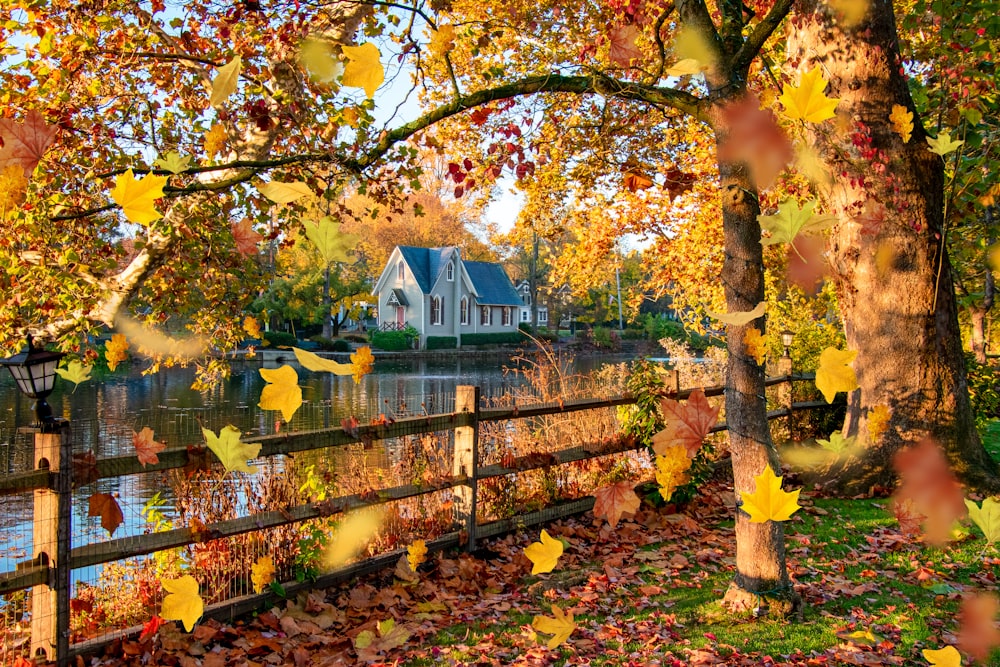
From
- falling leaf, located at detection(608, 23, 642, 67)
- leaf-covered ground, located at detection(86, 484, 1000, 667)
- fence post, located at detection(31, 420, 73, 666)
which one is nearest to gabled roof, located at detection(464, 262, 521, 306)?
leaf-covered ground, located at detection(86, 484, 1000, 667)

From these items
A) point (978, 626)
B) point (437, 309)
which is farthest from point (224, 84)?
point (437, 309)

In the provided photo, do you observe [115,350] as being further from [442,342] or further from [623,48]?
[442,342]

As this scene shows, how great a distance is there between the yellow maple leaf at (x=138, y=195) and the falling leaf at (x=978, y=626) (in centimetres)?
431

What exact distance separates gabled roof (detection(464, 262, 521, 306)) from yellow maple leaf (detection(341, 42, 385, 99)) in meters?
45.8

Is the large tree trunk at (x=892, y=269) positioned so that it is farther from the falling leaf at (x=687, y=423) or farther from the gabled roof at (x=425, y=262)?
the gabled roof at (x=425, y=262)

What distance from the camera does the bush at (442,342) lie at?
140 ft

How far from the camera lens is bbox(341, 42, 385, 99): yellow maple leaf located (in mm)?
1107

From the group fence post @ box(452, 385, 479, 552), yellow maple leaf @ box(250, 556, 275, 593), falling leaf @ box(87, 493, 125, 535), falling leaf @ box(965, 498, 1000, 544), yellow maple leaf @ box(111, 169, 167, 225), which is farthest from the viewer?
fence post @ box(452, 385, 479, 552)

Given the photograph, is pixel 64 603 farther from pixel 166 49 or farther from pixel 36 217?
pixel 166 49

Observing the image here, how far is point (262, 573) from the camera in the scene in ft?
14.6

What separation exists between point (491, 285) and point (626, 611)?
45.3m

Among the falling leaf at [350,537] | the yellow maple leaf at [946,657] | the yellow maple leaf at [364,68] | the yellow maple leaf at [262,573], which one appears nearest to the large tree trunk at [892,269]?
the falling leaf at [350,537]

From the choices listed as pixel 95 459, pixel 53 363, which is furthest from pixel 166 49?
Result: pixel 95 459

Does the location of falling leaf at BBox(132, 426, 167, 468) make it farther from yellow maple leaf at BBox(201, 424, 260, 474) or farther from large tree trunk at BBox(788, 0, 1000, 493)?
large tree trunk at BBox(788, 0, 1000, 493)
